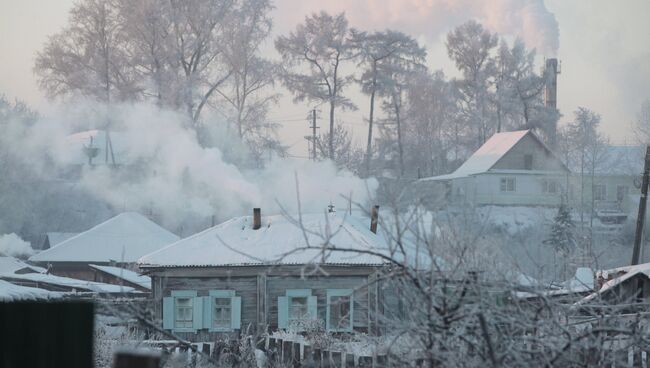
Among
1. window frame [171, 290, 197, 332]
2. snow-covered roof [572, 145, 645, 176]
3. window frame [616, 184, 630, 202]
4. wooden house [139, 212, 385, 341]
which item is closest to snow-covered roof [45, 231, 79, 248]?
wooden house [139, 212, 385, 341]

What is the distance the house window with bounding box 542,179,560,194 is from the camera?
57125 millimetres

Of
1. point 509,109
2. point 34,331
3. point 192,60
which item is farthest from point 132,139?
point 34,331

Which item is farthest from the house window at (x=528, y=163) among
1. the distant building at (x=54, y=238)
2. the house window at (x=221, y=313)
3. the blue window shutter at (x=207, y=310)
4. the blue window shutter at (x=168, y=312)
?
the blue window shutter at (x=168, y=312)

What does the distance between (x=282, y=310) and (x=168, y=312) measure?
115 inches

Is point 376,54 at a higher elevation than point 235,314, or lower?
higher

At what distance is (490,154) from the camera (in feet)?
194

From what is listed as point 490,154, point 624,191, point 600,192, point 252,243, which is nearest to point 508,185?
point 490,154

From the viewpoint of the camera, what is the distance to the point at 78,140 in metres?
56.4

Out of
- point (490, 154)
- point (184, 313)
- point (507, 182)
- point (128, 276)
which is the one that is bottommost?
point (184, 313)

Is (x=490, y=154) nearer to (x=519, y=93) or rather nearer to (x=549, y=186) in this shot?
(x=549, y=186)

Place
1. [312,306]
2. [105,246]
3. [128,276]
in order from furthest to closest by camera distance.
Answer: [105,246] < [128,276] < [312,306]

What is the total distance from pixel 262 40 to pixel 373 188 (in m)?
12.4

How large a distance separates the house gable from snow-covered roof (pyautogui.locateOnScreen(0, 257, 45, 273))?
84.8 ft

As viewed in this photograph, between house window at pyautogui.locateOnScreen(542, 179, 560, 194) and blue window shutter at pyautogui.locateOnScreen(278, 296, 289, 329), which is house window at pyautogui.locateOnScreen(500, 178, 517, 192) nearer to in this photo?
house window at pyautogui.locateOnScreen(542, 179, 560, 194)
